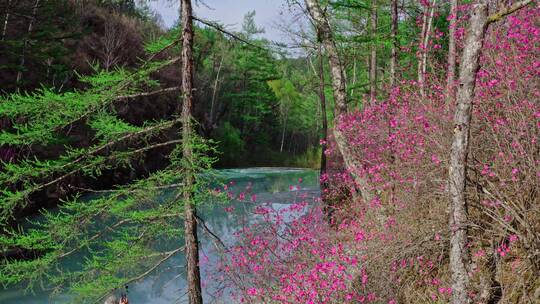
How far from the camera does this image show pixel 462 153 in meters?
4.03

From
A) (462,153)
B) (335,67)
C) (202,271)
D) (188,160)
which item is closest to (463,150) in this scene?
(462,153)

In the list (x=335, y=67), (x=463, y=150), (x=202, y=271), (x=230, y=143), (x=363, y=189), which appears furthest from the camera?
(x=230, y=143)

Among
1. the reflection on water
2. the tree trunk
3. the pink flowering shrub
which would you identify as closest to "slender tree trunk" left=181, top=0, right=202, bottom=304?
the reflection on water

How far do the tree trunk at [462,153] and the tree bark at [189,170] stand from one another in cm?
259

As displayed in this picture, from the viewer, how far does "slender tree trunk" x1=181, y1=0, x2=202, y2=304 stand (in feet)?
15.5

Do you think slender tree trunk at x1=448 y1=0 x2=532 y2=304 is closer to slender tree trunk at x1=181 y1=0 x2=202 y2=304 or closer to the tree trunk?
the tree trunk

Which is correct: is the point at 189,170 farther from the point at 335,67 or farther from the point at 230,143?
the point at 230,143

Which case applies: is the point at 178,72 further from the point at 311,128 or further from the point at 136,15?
the point at 311,128

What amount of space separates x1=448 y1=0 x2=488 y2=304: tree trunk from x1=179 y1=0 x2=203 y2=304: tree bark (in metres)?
2.59

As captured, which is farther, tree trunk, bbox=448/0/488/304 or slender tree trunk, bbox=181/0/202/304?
slender tree trunk, bbox=181/0/202/304

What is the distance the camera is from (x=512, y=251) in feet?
15.6

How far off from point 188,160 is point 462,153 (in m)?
2.67

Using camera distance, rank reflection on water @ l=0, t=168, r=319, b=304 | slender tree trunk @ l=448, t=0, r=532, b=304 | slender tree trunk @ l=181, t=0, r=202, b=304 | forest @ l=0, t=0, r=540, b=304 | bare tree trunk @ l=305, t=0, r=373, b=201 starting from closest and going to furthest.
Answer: slender tree trunk @ l=448, t=0, r=532, b=304 → forest @ l=0, t=0, r=540, b=304 → slender tree trunk @ l=181, t=0, r=202, b=304 → bare tree trunk @ l=305, t=0, r=373, b=201 → reflection on water @ l=0, t=168, r=319, b=304

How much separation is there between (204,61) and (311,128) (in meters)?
14.1
